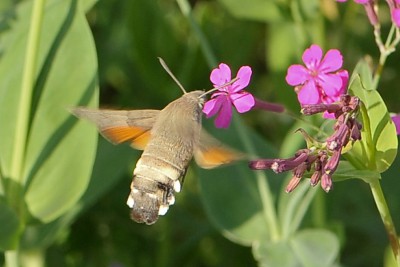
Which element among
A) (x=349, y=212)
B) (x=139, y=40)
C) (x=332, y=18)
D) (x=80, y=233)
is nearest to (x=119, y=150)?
(x=80, y=233)

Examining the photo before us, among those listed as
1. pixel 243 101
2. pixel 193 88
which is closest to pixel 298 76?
pixel 243 101

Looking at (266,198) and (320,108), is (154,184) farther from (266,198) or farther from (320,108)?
(266,198)

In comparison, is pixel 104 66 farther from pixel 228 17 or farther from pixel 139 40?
pixel 228 17

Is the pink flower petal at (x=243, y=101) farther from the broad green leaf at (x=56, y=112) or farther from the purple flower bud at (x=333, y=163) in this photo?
the broad green leaf at (x=56, y=112)

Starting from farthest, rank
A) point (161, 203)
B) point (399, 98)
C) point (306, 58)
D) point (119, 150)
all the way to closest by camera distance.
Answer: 1. point (399, 98)
2. point (119, 150)
3. point (306, 58)
4. point (161, 203)

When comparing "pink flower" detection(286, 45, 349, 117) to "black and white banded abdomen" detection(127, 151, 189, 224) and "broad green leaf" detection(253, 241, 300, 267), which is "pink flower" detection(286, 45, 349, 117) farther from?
"broad green leaf" detection(253, 241, 300, 267)

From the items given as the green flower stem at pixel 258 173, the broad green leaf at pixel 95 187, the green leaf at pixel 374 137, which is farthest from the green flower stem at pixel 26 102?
the green leaf at pixel 374 137
